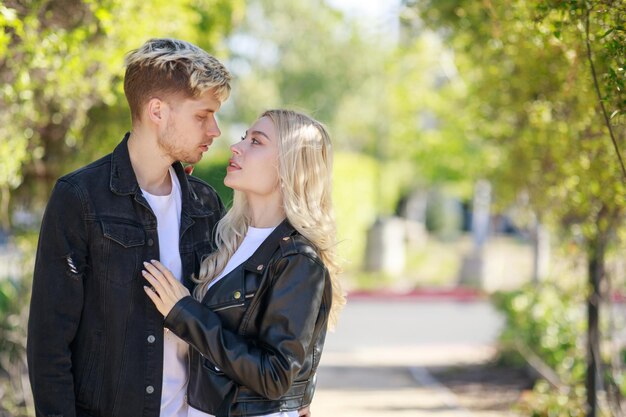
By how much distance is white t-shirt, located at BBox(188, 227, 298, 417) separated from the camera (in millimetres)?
3074

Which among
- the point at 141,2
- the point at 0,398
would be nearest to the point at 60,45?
the point at 141,2

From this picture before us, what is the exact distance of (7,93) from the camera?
4.53m

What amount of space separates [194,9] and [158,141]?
4.65 m

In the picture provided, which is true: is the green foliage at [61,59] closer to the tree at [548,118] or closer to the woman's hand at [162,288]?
the woman's hand at [162,288]

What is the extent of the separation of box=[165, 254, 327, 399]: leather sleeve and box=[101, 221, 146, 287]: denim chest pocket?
205 millimetres

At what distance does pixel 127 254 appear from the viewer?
2953 millimetres

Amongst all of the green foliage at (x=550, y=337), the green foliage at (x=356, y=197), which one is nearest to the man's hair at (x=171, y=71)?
the green foliage at (x=550, y=337)

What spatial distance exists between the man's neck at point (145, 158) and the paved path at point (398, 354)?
18.1ft

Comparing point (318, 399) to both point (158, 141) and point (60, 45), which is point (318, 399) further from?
point (158, 141)

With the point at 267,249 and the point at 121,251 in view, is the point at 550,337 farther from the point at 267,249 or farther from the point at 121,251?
the point at 121,251

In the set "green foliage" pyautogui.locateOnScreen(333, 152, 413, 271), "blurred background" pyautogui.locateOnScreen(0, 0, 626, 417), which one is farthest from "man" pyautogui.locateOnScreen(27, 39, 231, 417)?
"green foliage" pyautogui.locateOnScreen(333, 152, 413, 271)

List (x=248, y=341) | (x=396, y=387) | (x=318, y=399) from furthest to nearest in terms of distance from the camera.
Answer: (x=396, y=387)
(x=318, y=399)
(x=248, y=341)

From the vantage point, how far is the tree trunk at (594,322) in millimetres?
6727

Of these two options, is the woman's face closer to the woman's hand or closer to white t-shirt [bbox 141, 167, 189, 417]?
white t-shirt [bbox 141, 167, 189, 417]
